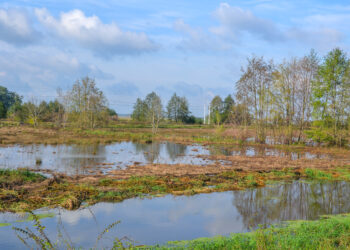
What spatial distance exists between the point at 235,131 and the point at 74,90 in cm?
2421

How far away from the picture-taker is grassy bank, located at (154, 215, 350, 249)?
5888 mm

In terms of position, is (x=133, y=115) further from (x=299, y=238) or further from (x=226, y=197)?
(x=299, y=238)

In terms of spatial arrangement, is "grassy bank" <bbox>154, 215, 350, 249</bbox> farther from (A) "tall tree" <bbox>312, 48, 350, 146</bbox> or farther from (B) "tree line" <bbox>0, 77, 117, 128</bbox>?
(B) "tree line" <bbox>0, 77, 117, 128</bbox>

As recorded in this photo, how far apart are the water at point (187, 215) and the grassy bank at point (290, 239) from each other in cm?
83

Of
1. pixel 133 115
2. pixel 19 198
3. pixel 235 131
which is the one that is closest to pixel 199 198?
pixel 19 198

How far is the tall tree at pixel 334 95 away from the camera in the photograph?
2943 cm

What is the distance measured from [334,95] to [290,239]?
2711 cm

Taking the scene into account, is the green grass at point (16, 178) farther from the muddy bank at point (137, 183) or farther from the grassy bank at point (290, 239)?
the grassy bank at point (290, 239)

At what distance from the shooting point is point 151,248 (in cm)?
644

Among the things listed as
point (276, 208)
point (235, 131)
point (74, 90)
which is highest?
point (74, 90)

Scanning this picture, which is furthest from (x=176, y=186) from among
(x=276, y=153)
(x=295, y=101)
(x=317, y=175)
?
(x=295, y=101)

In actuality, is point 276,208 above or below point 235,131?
below

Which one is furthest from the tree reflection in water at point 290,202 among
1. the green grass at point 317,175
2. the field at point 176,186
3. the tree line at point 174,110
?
the tree line at point 174,110

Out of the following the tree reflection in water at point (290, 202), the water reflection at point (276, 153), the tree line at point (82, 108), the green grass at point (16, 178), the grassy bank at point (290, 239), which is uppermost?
the tree line at point (82, 108)
